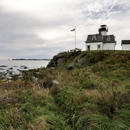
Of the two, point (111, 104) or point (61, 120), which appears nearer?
point (61, 120)

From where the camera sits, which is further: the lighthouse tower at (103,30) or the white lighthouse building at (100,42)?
the lighthouse tower at (103,30)

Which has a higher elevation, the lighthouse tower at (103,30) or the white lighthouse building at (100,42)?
the lighthouse tower at (103,30)

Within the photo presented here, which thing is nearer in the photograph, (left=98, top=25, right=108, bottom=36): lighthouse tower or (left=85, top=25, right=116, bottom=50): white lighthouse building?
(left=85, top=25, right=116, bottom=50): white lighthouse building

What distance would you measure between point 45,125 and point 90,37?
3184 cm

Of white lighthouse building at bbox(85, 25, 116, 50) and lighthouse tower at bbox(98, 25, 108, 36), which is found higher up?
lighthouse tower at bbox(98, 25, 108, 36)

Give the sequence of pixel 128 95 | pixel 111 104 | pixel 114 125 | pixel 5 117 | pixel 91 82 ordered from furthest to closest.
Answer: pixel 91 82
pixel 128 95
pixel 111 104
pixel 5 117
pixel 114 125

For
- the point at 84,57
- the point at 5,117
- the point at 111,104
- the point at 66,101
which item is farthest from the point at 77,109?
the point at 84,57

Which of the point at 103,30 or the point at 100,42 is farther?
the point at 103,30

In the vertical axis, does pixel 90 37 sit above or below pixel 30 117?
above

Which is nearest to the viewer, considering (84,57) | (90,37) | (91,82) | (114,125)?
(114,125)

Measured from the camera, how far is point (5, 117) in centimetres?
370

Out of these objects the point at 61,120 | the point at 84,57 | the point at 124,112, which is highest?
the point at 84,57

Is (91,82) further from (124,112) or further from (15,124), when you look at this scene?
(15,124)

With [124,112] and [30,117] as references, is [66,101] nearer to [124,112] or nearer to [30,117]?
[30,117]
